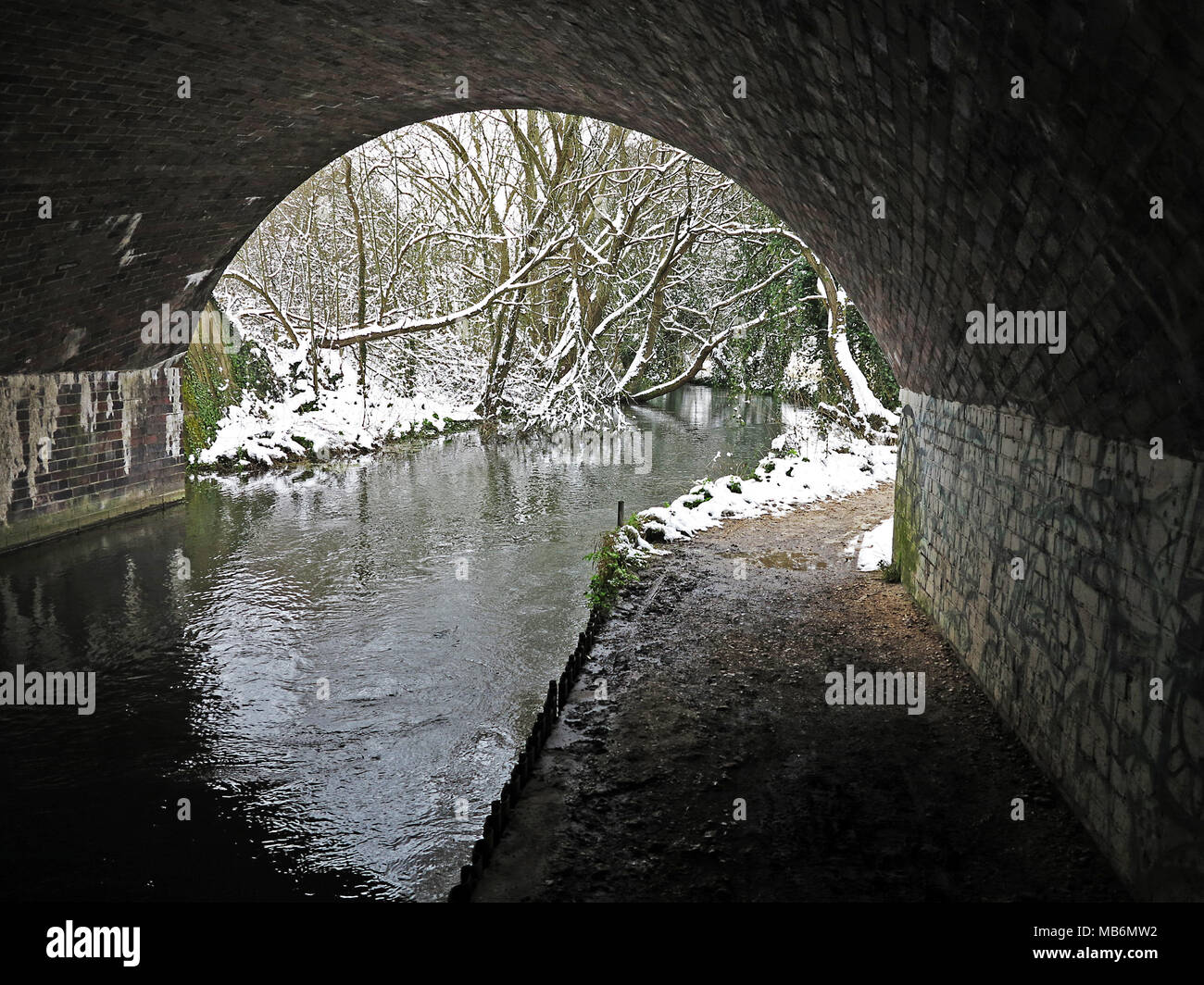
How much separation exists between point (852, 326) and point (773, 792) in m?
15.3

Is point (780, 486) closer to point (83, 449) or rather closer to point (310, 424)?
point (83, 449)

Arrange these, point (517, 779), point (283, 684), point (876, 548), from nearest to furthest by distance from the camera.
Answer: point (517, 779) < point (283, 684) < point (876, 548)

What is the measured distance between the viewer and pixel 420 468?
19.1 metres

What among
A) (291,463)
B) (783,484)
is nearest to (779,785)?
(783,484)

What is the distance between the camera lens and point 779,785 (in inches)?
206

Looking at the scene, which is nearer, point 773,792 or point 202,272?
point 773,792

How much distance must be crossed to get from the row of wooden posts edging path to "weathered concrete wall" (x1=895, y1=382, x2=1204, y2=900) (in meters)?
2.78

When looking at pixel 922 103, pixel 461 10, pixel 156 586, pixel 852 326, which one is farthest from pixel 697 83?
pixel 852 326

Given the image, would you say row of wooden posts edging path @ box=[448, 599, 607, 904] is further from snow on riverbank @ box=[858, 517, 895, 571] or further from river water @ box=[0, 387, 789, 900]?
snow on riverbank @ box=[858, 517, 895, 571]

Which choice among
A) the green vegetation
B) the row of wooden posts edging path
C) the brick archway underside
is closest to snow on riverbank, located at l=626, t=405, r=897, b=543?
the green vegetation

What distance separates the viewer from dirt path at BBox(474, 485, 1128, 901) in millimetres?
4227

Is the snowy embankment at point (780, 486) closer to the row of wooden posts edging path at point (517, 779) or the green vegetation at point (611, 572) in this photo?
the green vegetation at point (611, 572)

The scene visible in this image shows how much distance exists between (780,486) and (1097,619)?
10793 mm

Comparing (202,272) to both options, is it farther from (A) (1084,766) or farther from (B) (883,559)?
(A) (1084,766)
